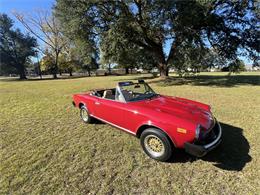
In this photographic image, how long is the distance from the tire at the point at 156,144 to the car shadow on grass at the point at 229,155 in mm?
229

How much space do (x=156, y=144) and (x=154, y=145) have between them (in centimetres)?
5

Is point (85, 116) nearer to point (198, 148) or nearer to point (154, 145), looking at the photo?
point (154, 145)

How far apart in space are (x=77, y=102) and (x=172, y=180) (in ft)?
12.8

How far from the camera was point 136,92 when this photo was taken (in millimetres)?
4555

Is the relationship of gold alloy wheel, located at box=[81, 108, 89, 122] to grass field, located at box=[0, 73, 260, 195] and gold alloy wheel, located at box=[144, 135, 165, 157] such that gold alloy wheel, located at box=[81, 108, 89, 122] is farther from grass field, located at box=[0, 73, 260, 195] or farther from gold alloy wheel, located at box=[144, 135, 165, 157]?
gold alloy wheel, located at box=[144, 135, 165, 157]

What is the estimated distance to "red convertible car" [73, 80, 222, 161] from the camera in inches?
119

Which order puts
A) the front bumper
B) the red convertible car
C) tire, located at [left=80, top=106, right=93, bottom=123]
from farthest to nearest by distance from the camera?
tire, located at [left=80, top=106, right=93, bottom=123], the red convertible car, the front bumper

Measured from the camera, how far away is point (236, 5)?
14.1 metres

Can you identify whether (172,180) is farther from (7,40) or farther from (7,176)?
(7,40)

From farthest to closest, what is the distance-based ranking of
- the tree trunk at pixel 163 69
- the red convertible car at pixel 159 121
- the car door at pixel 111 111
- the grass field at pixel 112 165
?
1. the tree trunk at pixel 163 69
2. the car door at pixel 111 111
3. the red convertible car at pixel 159 121
4. the grass field at pixel 112 165

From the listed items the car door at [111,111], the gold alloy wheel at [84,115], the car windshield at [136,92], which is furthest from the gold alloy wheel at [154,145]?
the gold alloy wheel at [84,115]

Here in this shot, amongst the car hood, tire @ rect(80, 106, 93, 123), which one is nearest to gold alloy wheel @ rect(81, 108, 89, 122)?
tire @ rect(80, 106, 93, 123)

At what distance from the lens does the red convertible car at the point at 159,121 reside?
3016 mm

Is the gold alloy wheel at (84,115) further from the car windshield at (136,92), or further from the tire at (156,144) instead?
the tire at (156,144)
